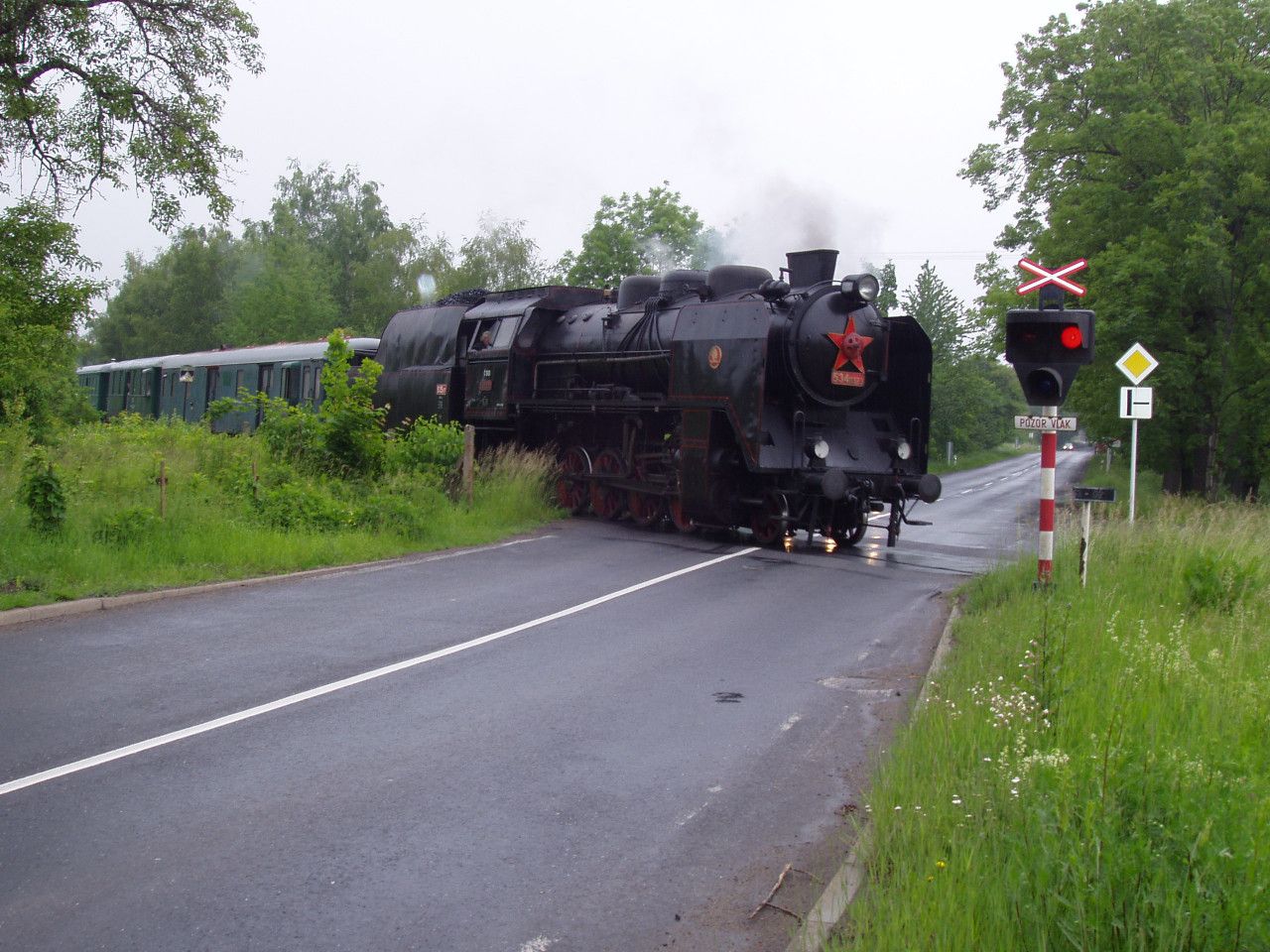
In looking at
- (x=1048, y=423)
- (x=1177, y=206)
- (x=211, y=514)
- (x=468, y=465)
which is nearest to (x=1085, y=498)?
(x=1048, y=423)

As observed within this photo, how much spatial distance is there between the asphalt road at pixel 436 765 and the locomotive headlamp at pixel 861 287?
18.0 feet

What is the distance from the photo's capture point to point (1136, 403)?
47.4 ft

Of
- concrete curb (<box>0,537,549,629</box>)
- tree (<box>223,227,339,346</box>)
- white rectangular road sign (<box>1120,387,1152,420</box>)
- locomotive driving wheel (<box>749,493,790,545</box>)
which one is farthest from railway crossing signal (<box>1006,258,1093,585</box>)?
tree (<box>223,227,339,346</box>)

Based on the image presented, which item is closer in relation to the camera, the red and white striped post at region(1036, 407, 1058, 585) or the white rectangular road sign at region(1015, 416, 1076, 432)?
the white rectangular road sign at region(1015, 416, 1076, 432)

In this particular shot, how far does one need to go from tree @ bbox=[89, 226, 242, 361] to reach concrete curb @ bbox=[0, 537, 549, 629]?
5157 cm

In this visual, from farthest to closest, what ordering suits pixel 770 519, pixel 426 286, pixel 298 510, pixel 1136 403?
pixel 426 286, pixel 770 519, pixel 1136 403, pixel 298 510

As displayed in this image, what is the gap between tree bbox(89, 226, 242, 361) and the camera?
203 feet

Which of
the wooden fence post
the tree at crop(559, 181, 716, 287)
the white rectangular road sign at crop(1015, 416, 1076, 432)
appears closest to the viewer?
the white rectangular road sign at crop(1015, 416, 1076, 432)

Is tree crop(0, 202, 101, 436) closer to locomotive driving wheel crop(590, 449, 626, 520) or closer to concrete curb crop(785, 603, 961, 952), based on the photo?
locomotive driving wheel crop(590, 449, 626, 520)

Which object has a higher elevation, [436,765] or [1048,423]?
[1048,423]

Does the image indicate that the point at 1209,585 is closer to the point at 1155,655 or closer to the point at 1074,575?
the point at 1074,575

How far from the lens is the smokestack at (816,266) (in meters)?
15.1

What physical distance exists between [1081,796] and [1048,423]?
5013 millimetres

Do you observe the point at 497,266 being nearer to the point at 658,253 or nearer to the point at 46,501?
the point at 658,253
